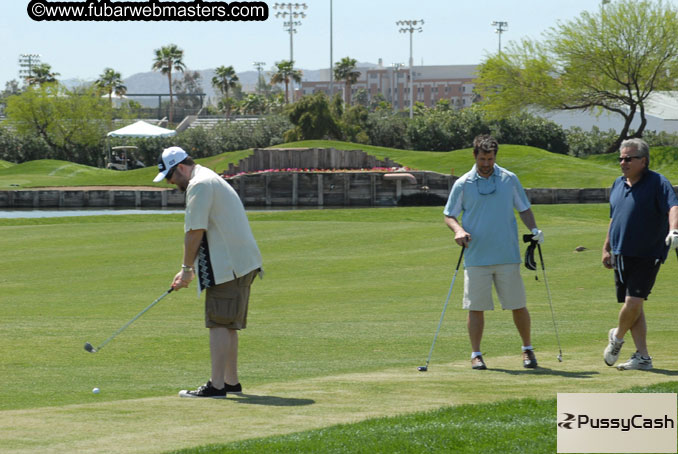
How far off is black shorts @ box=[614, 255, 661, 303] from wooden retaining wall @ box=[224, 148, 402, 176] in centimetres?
4969

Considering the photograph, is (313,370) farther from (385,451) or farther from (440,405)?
(385,451)

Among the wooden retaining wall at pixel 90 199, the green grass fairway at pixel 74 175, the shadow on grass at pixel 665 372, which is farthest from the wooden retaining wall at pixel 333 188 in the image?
the shadow on grass at pixel 665 372

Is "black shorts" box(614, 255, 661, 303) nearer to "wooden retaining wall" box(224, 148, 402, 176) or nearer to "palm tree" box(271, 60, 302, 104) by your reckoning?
"wooden retaining wall" box(224, 148, 402, 176)

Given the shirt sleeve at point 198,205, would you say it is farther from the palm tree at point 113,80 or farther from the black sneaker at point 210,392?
the palm tree at point 113,80

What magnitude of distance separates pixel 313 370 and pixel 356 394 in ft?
5.90

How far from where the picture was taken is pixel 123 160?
7800 cm

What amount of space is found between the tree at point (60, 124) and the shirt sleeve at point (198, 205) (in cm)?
7908

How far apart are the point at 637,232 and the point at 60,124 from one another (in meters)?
80.3

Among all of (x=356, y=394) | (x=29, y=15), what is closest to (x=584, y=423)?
(x=356, y=394)

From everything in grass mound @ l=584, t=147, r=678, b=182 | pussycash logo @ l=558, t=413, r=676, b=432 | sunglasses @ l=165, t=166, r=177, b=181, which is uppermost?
sunglasses @ l=165, t=166, r=177, b=181

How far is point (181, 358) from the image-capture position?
34.0 feet

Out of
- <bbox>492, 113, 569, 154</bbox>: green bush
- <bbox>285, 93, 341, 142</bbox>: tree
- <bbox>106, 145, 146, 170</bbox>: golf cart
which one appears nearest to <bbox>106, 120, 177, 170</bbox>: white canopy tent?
<bbox>106, 145, 146, 170</bbox>: golf cart

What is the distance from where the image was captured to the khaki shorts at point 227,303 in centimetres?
780

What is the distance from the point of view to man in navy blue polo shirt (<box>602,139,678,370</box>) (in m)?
8.77
